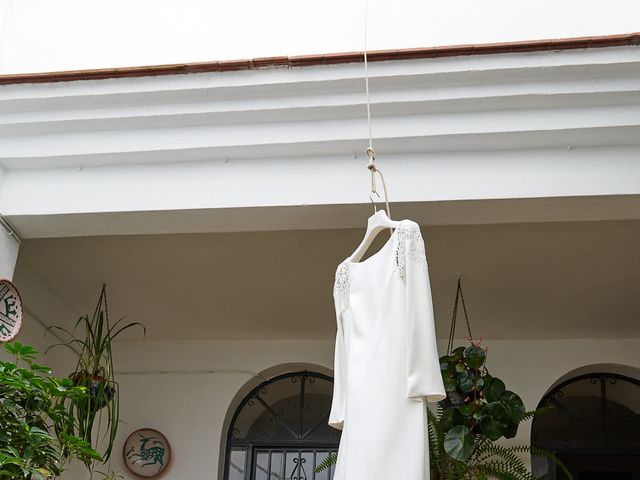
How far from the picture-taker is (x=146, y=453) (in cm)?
620

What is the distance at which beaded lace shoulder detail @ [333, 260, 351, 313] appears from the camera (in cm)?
338

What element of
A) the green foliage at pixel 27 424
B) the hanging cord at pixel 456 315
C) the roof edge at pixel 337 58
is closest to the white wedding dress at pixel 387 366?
the roof edge at pixel 337 58

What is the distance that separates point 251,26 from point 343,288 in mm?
1895

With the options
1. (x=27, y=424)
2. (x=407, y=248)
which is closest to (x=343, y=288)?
(x=407, y=248)

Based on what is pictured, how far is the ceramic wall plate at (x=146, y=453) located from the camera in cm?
616

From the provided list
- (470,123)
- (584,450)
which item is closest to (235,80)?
(470,123)

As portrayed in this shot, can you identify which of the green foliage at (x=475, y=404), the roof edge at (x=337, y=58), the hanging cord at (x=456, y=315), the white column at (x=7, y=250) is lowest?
the green foliage at (x=475, y=404)

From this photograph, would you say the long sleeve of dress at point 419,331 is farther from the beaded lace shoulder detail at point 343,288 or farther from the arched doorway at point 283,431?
the arched doorway at point 283,431

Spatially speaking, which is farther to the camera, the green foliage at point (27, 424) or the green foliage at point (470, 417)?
the green foliage at point (470, 417)

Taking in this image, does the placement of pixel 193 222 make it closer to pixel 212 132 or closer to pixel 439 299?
pixel 212 132

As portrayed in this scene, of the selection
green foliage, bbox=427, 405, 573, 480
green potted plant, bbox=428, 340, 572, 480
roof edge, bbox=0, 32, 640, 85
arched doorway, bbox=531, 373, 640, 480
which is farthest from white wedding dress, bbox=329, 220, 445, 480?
arched doorway, bbox=531, 373, 640, 480

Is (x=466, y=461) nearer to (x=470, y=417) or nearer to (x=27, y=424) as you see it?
(x=470, y=417)

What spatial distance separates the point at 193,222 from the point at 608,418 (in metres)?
3.86

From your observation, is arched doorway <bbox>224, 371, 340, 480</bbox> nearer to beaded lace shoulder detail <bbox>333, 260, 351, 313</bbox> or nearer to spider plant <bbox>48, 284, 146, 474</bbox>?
spider plant <bbox>48, 284, 146, 474</bbox>
